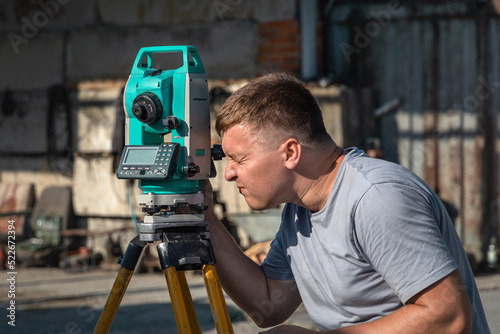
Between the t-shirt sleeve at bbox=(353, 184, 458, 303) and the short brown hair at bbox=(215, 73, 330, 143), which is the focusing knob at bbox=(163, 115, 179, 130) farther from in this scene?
the t-shirt sleeve at bbox=(353, 184, 458, 303)

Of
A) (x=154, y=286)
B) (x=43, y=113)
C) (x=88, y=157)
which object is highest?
(x=43, y=113)

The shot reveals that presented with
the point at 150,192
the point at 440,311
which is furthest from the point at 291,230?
the point at 440,311

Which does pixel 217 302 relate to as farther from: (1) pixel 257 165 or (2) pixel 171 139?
(2) pixel 171 139

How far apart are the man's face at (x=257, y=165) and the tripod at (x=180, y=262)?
28 cm

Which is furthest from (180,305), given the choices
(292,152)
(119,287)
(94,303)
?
(94,303)

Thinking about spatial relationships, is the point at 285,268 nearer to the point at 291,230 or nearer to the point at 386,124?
the point at 291,230

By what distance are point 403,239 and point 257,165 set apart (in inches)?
20.4

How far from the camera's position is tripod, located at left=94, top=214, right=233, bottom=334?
2246mm

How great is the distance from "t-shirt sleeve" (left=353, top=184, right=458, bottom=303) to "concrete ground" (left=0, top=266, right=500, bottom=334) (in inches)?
117

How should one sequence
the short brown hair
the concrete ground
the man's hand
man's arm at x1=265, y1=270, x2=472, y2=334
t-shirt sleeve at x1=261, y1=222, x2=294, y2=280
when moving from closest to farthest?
man's arm at x1=265, y1=270, x2=472, y2=334 < the man's hand < the short brown hair < t-shirt sleeve at x1=261, y1=222, x2=294, y2=280 < the concrete ground

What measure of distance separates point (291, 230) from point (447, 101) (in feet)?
16.1

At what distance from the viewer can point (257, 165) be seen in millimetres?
2074

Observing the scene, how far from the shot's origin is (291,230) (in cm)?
232

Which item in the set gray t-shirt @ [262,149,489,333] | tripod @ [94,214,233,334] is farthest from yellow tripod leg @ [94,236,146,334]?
gray t-shirt @ [262,149,489,333]
